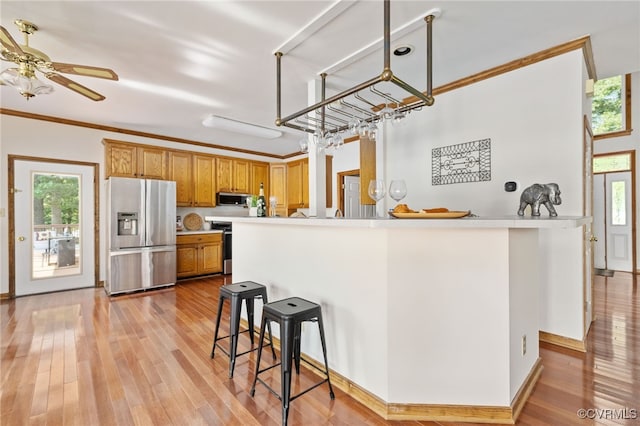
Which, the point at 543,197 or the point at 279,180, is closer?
the point at 543,197

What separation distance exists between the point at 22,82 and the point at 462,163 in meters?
3.92

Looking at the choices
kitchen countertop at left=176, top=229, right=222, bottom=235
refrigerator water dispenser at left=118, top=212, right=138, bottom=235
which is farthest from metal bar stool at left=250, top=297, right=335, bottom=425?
kitchen countertop at left=176, top=229, right=222, bottom=235

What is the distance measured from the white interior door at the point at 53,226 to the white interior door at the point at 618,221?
915 cm

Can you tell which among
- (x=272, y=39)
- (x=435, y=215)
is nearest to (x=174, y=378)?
(x=435, y=215)

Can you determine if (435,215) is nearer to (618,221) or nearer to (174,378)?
(174,378)

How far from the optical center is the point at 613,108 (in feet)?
17.1

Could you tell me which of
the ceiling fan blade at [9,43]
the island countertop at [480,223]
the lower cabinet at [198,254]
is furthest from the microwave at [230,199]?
the island countertop at [480,223]

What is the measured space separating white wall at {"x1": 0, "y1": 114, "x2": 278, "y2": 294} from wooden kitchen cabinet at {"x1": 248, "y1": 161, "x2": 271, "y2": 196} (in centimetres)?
208

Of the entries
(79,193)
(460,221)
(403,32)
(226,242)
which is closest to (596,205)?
(403,32)

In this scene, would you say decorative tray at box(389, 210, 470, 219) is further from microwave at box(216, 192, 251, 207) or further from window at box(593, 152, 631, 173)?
window at box(593, 152, 631, 173)

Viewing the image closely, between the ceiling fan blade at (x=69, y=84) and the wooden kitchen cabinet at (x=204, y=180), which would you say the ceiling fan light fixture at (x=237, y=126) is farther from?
the ceiling fan blade at (x=69, y=84)

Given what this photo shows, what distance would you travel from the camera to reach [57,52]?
253cm

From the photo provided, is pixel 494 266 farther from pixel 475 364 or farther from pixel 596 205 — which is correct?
pixel 596 205

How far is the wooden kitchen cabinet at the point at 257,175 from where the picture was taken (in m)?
6.39
